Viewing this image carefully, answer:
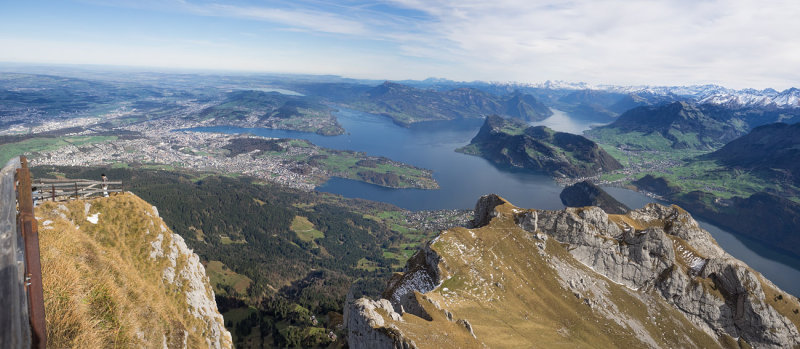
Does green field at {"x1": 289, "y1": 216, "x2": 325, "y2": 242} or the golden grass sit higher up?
the golden grass

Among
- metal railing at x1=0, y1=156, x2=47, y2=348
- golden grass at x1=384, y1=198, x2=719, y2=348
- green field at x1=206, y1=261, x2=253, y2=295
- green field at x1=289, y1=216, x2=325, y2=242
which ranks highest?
metal railing at x1=0, y1=156, x2=47, y2=348

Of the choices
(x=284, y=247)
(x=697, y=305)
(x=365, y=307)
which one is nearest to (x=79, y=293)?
(x=365, y=307)

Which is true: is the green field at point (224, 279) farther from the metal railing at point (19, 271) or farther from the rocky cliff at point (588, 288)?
the metal railing at point (19, 271)

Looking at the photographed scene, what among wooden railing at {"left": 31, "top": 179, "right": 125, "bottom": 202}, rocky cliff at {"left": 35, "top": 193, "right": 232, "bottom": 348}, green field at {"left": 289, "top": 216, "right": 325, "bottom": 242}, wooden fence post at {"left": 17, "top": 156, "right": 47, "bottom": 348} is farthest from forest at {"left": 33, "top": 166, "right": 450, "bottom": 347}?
wooden fence post at {"left": 17, "top": 156, "right": 47, "bottom": 348}

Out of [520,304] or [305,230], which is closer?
[520,304]

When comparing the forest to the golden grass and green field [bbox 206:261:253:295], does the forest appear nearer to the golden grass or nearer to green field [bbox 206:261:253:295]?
green field [bbox 206:261:253:295]

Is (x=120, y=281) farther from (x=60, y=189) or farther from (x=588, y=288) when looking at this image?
(x=588, y=288)

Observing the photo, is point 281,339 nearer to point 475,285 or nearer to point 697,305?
point 475,285

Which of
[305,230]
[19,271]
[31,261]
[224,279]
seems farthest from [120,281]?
[305,230]
